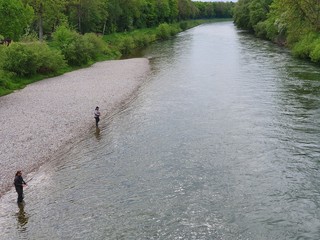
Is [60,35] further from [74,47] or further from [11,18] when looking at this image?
[11,18]

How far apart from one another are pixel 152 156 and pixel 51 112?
15.0 metres

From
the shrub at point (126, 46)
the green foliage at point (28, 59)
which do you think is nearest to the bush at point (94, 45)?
the shrub at point (126, 46)

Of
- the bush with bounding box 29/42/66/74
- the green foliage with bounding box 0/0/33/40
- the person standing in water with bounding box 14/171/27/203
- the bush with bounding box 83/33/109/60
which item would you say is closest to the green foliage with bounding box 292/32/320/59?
the bush with bounding box 83/33/109/60

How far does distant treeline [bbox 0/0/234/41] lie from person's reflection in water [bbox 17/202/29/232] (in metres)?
53.6

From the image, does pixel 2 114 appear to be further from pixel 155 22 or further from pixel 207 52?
pixel 155 22

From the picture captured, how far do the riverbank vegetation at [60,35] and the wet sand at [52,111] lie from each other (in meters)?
3.11

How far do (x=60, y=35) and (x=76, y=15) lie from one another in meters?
28.5

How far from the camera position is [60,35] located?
231 ft

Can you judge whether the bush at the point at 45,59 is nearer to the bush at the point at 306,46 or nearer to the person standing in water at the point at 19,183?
the person standing in water at the point at 19,183

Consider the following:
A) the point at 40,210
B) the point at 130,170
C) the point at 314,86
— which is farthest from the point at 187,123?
the point at 314,86

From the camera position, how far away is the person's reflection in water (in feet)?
58.9

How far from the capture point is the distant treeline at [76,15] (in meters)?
66.1

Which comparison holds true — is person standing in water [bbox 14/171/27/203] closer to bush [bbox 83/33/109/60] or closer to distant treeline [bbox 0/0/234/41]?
distant treeline [bbox 0/0/234/41]

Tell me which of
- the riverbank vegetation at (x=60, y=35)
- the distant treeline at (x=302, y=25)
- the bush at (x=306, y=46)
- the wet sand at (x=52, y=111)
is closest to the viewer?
the wet sand at (x=52, y=111)
